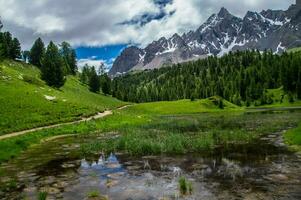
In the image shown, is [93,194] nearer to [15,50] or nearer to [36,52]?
[15,50]

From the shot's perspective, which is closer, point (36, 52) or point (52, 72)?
point (52, 72)

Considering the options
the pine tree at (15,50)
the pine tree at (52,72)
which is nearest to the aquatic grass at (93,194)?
the pine tree at (52,72)

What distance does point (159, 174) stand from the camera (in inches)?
951

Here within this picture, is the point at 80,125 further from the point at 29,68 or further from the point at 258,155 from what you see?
the point at 29,68

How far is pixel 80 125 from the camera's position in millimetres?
61562

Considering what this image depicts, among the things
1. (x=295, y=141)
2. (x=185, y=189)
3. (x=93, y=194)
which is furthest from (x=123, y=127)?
(x=185, y=189)

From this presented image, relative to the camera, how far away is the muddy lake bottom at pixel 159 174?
19.3 m

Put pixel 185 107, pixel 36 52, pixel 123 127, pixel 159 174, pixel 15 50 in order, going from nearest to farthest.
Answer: pixel 159 174
pixel 123 127
pixel 185 107
pixel 15 50
pixel 36 52

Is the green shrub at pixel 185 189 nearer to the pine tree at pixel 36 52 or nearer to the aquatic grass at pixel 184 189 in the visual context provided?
the aquatic grass at pixel 184 189

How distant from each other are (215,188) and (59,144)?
2653 cm

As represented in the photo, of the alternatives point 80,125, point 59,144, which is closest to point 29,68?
point 80,125

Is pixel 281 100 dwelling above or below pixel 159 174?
above

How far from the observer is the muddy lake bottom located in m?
19.3

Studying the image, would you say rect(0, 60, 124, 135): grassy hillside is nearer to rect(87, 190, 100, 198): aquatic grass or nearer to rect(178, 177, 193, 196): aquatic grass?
rect(87, 190, 100, 198): aquatic grass
